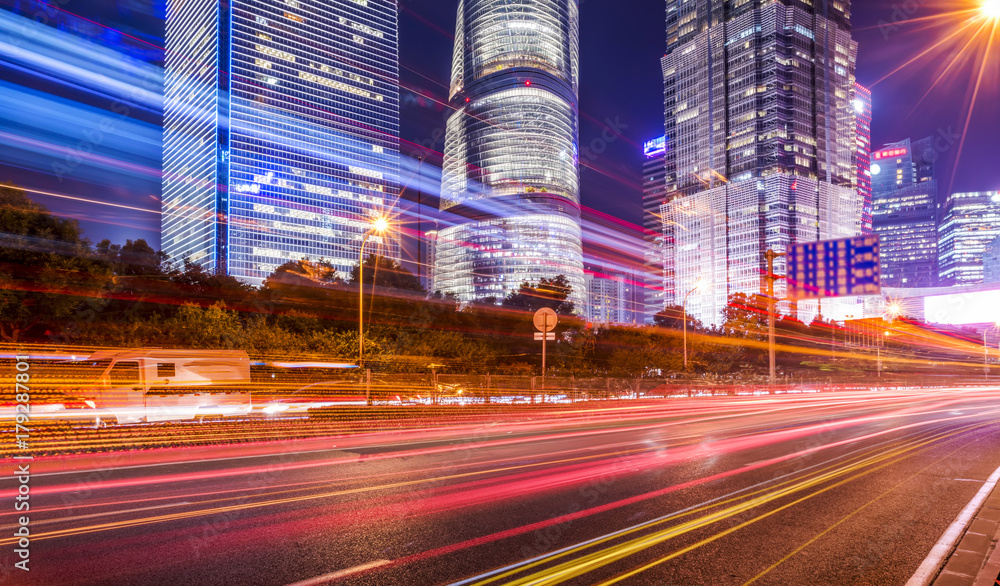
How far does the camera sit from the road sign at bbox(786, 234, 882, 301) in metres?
20.4

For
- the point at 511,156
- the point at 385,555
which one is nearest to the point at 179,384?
the point at 385,555

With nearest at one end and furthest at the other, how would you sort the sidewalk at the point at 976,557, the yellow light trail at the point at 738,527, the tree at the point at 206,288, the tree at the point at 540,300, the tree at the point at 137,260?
the sidewalk at the point at 976,557
the yellow light trail at the point at 738,527
the tree at the point at 137,260
the tree at the point at 206,288
the tree at the point at 540,300

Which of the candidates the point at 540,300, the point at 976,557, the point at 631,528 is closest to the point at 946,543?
the point at 976,557

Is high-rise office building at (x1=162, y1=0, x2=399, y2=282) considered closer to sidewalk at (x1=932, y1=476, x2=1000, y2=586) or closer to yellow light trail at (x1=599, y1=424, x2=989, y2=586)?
yellow light trail at (x1=599, y1=424, x2=989, y2=586)

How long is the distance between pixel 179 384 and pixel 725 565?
21.1 m

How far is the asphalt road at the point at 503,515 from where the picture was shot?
5.35 meters

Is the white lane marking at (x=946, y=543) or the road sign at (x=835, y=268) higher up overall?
the road sign at (x=835, y=268)

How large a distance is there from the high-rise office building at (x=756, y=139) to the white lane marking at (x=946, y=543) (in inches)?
6366

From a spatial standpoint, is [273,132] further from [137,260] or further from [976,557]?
[976,557]

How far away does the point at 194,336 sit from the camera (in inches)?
1270

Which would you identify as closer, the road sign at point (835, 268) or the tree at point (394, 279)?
the road sign at point (835, 268)

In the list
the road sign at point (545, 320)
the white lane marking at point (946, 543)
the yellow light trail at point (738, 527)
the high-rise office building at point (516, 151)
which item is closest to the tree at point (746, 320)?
the road sign at point (545, 320)

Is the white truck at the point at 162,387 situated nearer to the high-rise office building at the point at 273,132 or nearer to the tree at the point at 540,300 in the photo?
the tree at the point at 540,300

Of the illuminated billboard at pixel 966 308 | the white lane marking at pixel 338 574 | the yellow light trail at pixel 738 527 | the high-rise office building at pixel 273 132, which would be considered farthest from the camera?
the high-rise office building at pixel 273 132
